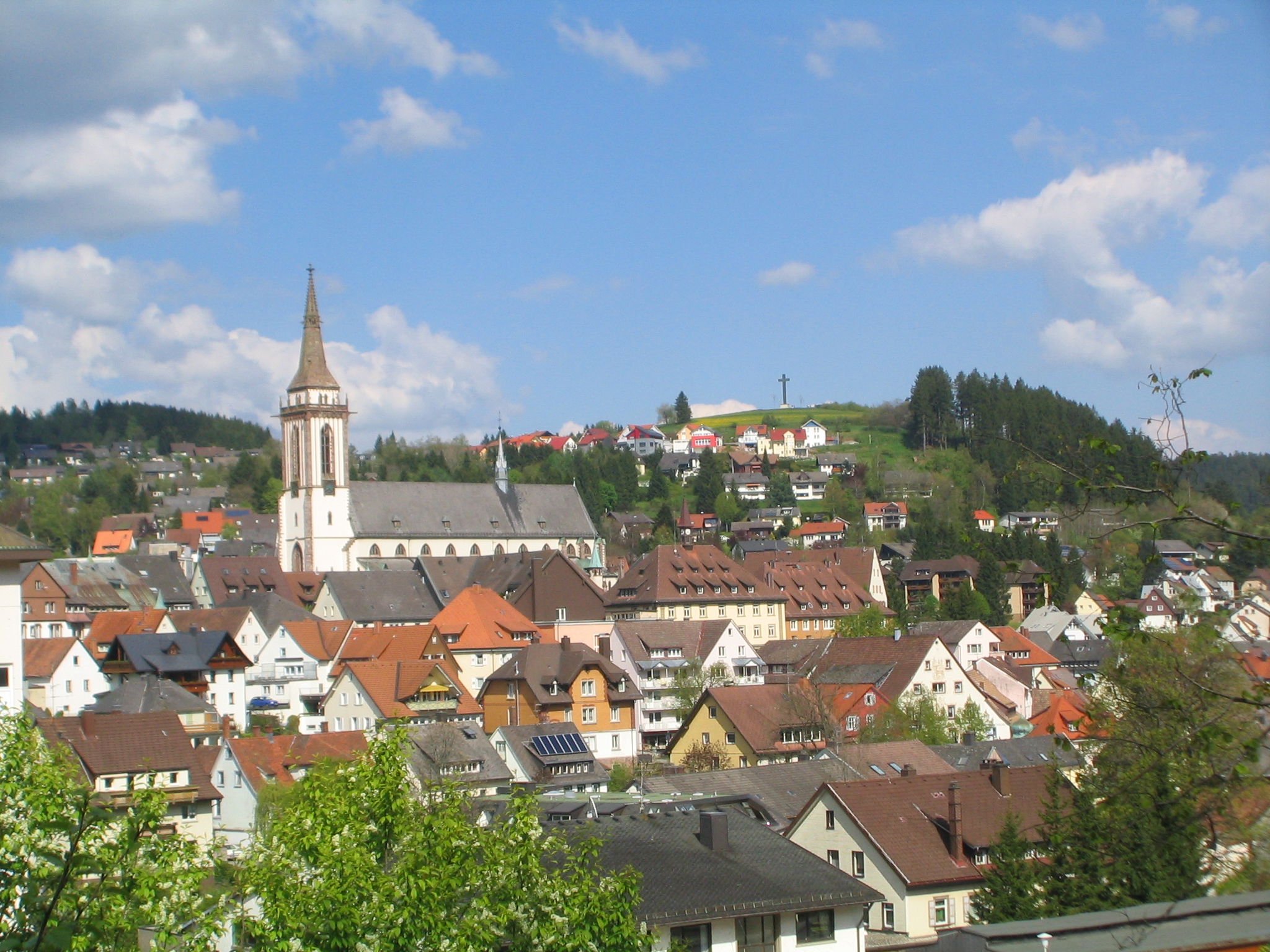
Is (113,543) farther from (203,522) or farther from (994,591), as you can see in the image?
(994,591)

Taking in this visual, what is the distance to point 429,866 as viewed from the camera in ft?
38.3

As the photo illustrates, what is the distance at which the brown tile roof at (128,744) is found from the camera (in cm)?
3319

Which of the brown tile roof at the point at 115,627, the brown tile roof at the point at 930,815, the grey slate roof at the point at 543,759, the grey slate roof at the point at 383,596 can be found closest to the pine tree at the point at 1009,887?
the brown tile roof at the point at 930,815

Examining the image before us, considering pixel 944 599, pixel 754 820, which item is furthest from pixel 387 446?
pixel 754 820

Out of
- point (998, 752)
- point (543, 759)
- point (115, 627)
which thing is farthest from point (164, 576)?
point (998, 752)

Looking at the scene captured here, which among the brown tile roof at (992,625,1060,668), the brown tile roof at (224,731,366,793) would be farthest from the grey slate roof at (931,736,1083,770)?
the brown tile roof at (992,625,1060,668)

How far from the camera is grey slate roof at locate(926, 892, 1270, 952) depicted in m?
9.09

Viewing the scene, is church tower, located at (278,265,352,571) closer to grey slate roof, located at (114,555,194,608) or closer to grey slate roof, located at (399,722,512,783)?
grey slate roof, located at (114,555,194,608)

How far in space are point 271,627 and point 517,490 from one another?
119 ft

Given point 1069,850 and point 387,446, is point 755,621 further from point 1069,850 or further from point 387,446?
point 387,446

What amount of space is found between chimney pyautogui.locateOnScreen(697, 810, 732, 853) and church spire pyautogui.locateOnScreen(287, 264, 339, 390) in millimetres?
78292

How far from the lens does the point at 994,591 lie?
93.6 meters

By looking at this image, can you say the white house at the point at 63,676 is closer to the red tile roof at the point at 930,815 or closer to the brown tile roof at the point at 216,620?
the brown tile roof at the point at 216,620

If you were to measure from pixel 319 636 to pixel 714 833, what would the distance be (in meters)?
47.4
